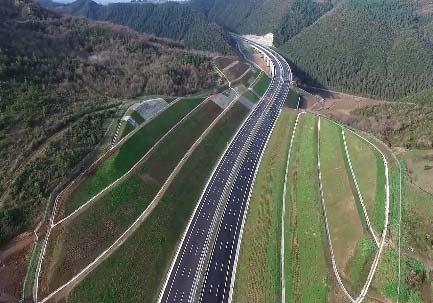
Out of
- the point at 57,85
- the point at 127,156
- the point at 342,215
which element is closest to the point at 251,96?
the point at 57,85

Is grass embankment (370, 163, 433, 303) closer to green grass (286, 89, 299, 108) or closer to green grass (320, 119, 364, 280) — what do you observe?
green grass (320, 119, 364, 280)

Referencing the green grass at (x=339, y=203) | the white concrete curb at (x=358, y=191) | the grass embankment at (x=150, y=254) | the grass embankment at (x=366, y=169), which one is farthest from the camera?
the grass embankment at (x=366, y=169)

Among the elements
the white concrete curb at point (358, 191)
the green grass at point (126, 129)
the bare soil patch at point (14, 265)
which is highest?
the white concrete curb at point (358, 191)

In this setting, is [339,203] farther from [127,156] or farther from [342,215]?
[127,156]

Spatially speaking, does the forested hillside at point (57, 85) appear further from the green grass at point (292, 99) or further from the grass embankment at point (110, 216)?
the green grass at point (292, 99)

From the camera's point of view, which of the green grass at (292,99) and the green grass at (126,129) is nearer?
the green grass at (126,129)

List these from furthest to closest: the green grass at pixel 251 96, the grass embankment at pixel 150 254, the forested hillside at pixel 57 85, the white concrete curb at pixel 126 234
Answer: the green grass at pixel 251 96, the forested hillside at pixel 57 85, the grass embankment at pixel 150 254, the white concrete curb at pixel 126 234

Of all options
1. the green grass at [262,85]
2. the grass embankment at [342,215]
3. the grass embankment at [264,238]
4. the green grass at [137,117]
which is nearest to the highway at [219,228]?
the grass embankment at [264,238]
